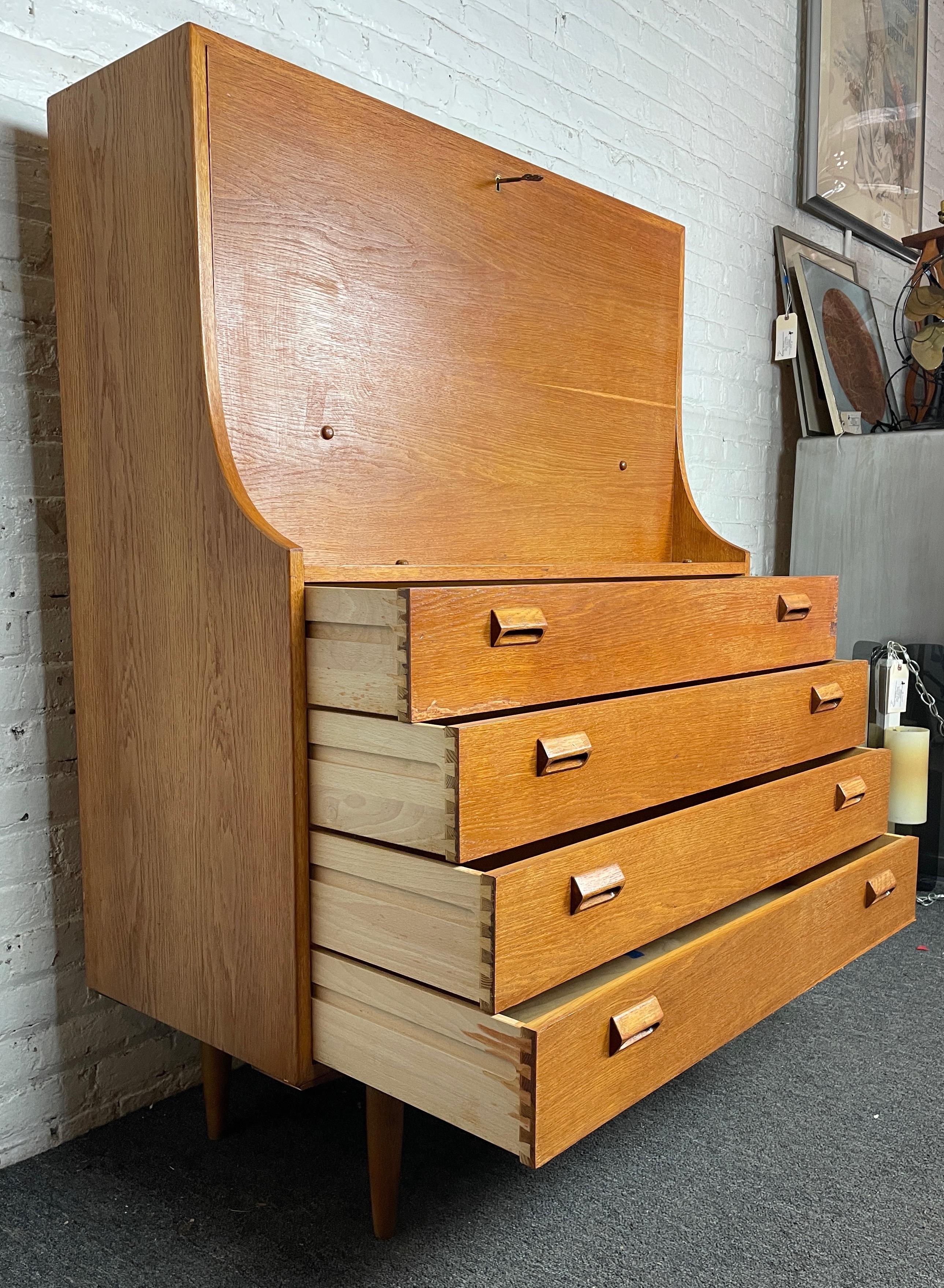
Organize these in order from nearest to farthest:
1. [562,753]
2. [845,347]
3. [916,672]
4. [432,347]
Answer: [562,753] < [432,347] < [916,672] < [845,347]

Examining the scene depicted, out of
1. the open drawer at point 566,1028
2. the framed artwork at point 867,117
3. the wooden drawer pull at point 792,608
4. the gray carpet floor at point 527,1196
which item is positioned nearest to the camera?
the open drawer at point 566,1028

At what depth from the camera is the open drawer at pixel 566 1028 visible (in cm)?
91

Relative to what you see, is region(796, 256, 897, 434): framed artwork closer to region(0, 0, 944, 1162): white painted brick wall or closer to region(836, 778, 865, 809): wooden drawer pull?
region(0, 0, 944, 1162): white painted brick wall

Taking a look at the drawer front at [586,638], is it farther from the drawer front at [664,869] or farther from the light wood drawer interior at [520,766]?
the drawer front at [664,869]

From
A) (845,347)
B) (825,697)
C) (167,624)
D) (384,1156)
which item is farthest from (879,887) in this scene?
(845,347)

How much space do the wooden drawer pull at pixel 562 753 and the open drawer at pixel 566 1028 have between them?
0.21 meters

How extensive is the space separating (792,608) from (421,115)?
1076mm

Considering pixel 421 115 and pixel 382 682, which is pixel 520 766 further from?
pixel 421 115

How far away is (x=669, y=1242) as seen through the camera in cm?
116

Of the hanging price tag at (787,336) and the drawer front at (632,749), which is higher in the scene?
the hanging price tag at (787,336)

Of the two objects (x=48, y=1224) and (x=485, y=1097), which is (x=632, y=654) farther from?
(x=48, y=1224)

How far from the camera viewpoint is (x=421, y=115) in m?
1.82

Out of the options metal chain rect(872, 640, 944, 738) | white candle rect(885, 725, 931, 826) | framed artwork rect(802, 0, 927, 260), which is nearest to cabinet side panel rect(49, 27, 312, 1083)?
white candle rect(885, 725, 931, 826)

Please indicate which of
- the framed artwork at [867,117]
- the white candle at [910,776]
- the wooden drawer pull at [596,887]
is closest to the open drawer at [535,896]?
the wooden drawer pull at [596,887]
